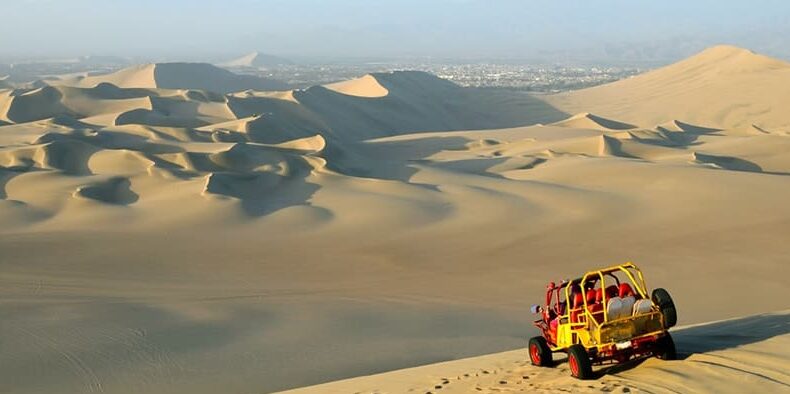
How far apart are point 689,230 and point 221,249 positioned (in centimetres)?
924

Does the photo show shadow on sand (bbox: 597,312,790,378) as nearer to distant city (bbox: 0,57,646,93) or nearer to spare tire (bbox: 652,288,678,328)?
spare tire (bbox: 652,288,678,328)

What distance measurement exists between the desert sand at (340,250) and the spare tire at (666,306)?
34 centimetres

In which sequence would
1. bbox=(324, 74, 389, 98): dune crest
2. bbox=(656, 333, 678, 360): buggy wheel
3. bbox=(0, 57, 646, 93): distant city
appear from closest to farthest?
bbox=(656, 333, 678, 360): buggy wheel
bbox=(324, 74, 389, 98): dune crest
bbox=(0, 57, 646, 93): distant city

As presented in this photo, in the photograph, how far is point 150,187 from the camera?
2061 centimetres

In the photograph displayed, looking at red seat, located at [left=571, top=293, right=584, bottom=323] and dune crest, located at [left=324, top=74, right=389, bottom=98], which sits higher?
red seat, located at [left=571, top=293, right=584, bottom=323]

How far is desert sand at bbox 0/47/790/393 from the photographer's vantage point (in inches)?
368

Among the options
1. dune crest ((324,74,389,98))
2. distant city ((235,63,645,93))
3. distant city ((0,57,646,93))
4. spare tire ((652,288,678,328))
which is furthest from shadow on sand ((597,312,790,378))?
distant city ((235,63,645,93))

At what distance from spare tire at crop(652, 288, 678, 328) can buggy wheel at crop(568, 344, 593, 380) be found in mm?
688

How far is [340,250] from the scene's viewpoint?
51.4ft

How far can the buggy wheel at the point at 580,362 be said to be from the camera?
6.80 meters

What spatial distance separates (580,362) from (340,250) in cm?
920

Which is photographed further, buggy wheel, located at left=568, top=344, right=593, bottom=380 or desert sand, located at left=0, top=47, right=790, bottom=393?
desert sand, located at left=0, top=47, right=790, bottom=393

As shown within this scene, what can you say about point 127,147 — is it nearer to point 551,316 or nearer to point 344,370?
point 344,370

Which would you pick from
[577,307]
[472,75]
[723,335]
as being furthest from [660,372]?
[472,75]
